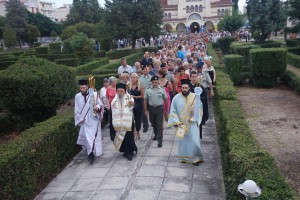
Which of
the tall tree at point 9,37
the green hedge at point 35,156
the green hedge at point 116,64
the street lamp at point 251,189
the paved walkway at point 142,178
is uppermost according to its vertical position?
the tall tree at point 9,37

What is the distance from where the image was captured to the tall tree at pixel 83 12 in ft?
199

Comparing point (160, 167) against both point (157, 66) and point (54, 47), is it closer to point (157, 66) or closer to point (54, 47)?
point (157, 66)

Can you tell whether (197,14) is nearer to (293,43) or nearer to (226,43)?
(226,43)

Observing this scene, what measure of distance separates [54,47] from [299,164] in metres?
40.3

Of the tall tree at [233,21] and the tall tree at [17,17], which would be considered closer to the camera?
the tall tree at [233,21]

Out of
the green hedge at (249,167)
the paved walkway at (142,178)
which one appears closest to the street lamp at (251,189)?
the green hedge at (249,167)

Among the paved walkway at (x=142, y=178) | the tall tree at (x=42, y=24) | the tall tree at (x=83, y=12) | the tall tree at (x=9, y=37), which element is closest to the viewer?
the paved walkway at (x=142, y=178)

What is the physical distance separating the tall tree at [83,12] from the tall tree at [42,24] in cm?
406

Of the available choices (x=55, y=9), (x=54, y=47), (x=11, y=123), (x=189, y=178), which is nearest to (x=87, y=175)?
(x=189, y=178)

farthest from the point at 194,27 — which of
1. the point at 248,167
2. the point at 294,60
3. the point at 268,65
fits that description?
the point at 248,167

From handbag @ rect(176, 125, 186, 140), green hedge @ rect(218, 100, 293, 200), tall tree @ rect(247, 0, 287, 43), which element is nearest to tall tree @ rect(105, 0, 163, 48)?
tall tree @ rect(247, 0, 287, 43)

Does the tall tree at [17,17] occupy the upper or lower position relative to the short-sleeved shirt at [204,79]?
upper

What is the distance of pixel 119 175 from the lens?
233 inches

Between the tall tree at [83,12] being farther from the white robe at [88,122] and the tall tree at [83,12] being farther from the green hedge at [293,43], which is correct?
the white robe at [88,122]
